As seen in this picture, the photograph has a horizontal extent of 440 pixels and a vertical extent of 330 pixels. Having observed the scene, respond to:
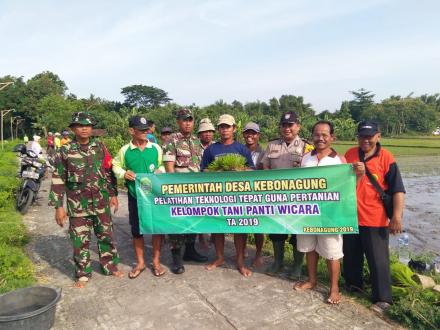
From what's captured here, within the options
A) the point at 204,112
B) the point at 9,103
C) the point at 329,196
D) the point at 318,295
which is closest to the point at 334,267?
the point at 318,295

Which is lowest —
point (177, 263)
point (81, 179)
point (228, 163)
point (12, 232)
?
point (177, 263)

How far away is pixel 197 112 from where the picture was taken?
36156mm

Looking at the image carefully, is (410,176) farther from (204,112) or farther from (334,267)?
(204,112)

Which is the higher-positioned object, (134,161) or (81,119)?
(81,119)

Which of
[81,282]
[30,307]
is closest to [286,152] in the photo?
[81,282]

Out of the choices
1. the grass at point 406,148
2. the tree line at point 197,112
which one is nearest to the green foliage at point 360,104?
the tree line at point 197,112

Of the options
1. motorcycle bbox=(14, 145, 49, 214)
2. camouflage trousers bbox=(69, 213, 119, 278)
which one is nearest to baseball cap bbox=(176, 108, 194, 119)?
camouflage trousers bbox=(69, 213, 119, 278)

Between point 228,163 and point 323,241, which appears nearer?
point 323,241

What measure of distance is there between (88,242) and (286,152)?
8.06 ft

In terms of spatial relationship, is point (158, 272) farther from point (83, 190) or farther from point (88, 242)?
point (83, 190)

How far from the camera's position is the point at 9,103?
160 feet

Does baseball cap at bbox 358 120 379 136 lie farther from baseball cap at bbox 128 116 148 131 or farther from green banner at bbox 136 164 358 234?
baseball cap at bbox 128 116 148 131

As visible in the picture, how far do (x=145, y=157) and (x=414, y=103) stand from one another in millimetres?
65224

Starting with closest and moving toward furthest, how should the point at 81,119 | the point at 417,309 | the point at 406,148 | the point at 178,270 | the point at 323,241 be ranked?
the point at 417,309
the point at 323,241
the point at 81,119
the point at 178,270
the point at 406,148
